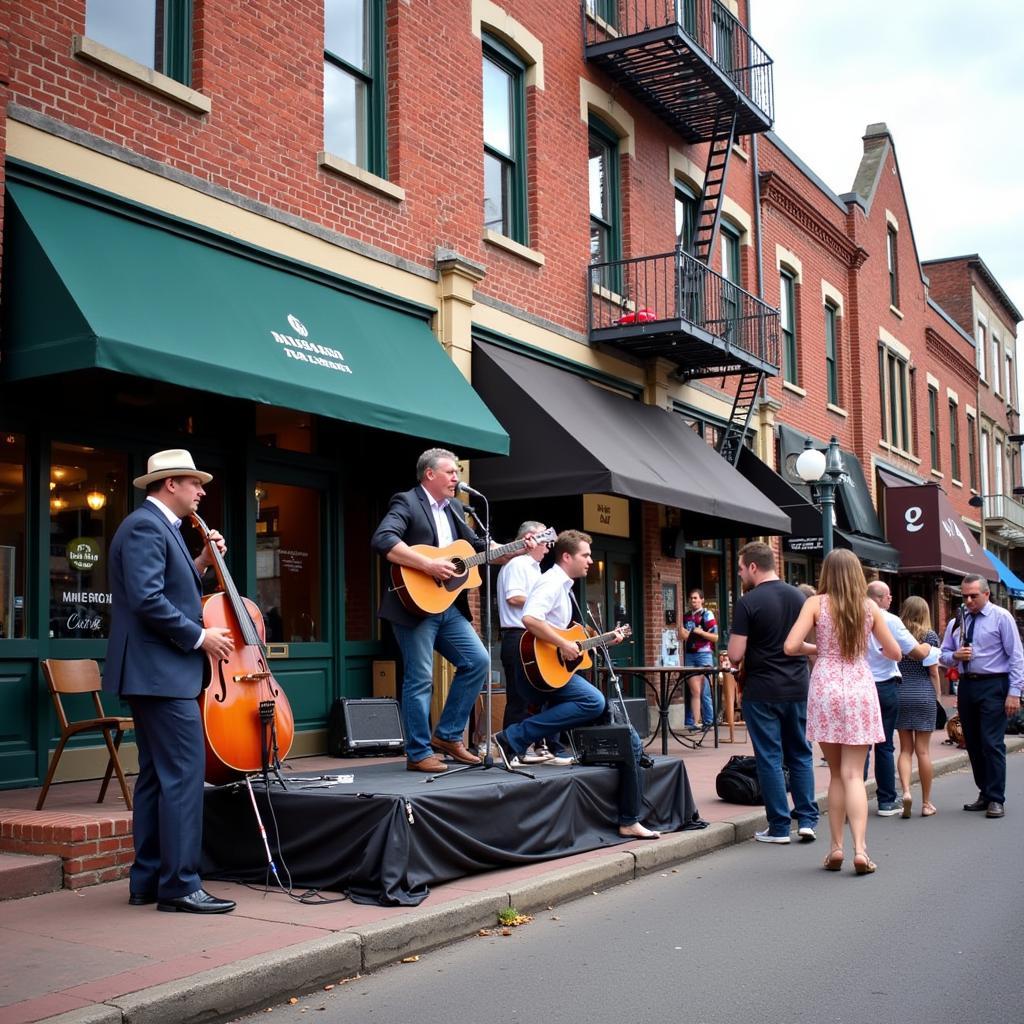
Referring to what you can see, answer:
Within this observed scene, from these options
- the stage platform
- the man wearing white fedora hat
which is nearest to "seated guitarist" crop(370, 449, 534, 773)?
the stage platform

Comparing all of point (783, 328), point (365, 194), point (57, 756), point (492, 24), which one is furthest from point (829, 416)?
point (57, 756)

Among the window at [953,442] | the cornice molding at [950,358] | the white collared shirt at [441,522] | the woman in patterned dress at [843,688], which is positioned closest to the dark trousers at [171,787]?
the white collared shirt at [441,522]

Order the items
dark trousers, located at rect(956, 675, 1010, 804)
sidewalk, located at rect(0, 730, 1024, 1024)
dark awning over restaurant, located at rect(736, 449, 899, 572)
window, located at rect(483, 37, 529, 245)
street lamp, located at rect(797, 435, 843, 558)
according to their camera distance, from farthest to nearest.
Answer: dark awning over restaurant, located at rect(736, 449, 899, 572) → street lamp, located at rect(797, 435, 843, 558) → window, located at rect(483, 37, 529, 245) → dark trousers, located at rect(956, 675, 1010, 804) → sidewalk, located at rect(0, 730, 1024, 1024)

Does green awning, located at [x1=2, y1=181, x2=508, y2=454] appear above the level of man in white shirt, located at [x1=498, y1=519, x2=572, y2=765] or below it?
above

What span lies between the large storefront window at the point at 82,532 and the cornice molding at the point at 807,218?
14275 millimetres

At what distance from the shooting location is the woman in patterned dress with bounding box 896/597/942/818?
10.0 metres

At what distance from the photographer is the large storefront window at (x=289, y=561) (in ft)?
34.8

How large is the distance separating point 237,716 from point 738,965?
105 inches

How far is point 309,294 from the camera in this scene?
10.5 meters

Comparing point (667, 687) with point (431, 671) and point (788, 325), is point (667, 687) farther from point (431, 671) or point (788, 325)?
point (788, 325)

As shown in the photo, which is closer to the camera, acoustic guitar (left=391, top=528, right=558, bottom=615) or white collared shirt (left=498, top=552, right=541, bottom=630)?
acoustic guitar (left=391, top=528, right=558, bottom=615)

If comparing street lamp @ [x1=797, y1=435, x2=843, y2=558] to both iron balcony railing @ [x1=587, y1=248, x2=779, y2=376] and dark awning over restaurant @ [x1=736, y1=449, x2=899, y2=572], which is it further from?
dark awning over restaurant @ [x1=736, y1=449, x2=899, y2=572]

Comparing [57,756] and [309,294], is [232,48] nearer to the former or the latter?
[309,294]

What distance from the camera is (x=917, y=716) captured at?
10047 mm
